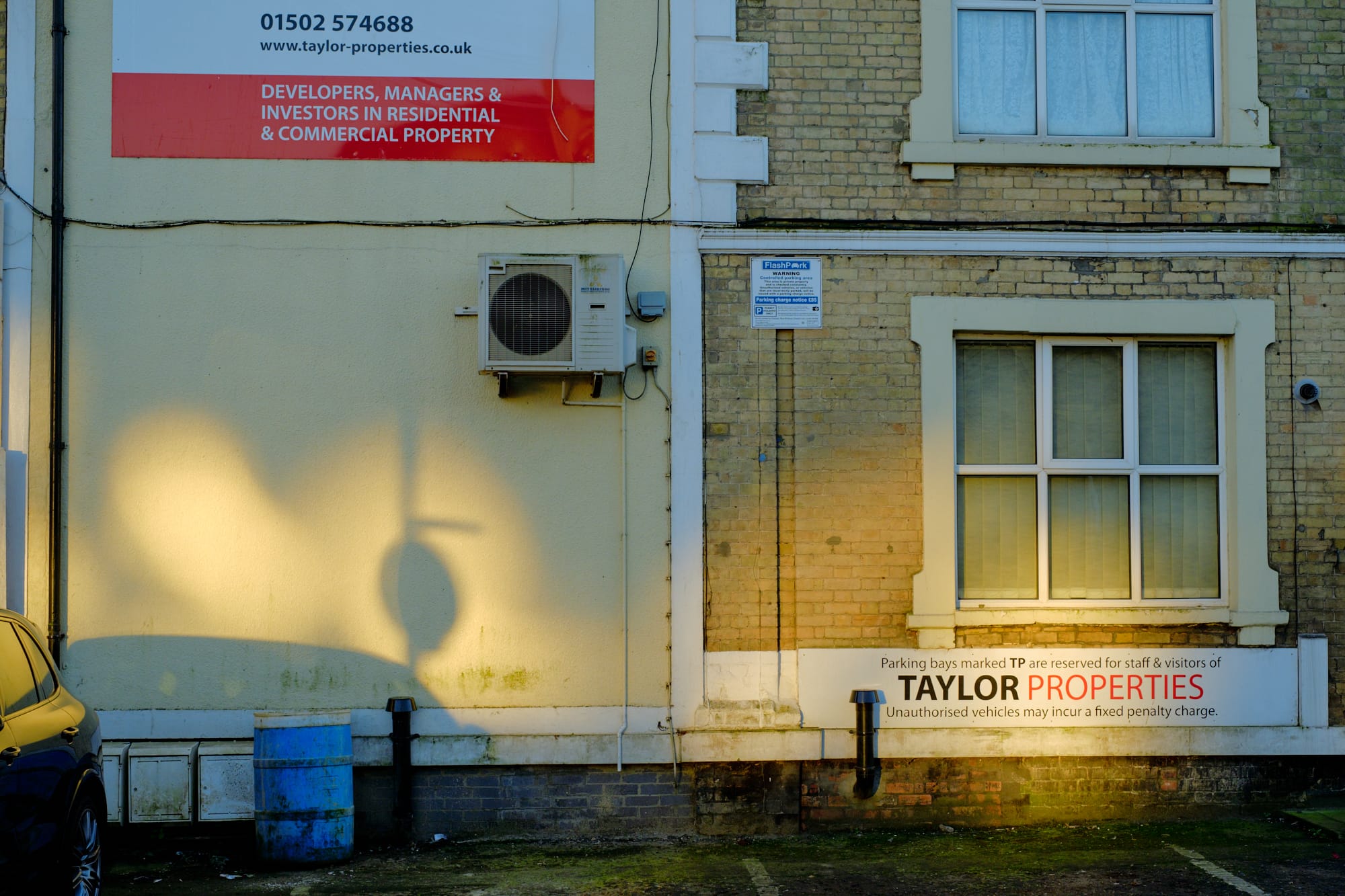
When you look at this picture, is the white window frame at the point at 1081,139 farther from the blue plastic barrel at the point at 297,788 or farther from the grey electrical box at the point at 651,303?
the blue plastic barrel at the point at 297,788

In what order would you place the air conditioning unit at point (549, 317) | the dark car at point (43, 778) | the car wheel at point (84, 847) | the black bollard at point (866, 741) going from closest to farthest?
the dark car at point (43, 778), the car wheel at point (84, 847), the air conditioning unit at point (549, 317), the black bollard at point (866, 741)

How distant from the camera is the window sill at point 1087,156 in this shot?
311 inches

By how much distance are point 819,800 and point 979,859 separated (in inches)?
42.0

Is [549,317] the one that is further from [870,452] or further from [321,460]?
[870,452]

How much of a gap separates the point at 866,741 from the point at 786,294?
112 inches

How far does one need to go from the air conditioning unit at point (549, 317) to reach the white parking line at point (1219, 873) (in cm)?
439

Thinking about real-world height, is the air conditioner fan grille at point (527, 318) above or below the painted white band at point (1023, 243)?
below

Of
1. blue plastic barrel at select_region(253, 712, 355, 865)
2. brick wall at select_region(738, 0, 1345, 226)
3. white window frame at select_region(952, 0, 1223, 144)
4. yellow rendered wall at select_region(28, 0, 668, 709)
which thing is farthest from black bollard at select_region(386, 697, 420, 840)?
white window frame at select_region(952, 0, 1223, 144)

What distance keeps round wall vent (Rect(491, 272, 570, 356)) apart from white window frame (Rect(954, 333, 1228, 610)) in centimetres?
264

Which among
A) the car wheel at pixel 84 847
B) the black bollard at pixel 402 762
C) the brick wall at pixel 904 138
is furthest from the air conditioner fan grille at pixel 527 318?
the car wheel at pixel 84 847

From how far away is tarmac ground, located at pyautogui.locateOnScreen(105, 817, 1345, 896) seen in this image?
6.62 metres

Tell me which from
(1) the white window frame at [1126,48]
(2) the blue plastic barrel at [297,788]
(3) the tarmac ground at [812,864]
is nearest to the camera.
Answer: (3) the tarmac ground at [812,864]

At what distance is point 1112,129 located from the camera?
817cm

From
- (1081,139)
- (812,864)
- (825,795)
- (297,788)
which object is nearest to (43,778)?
(297,788)
